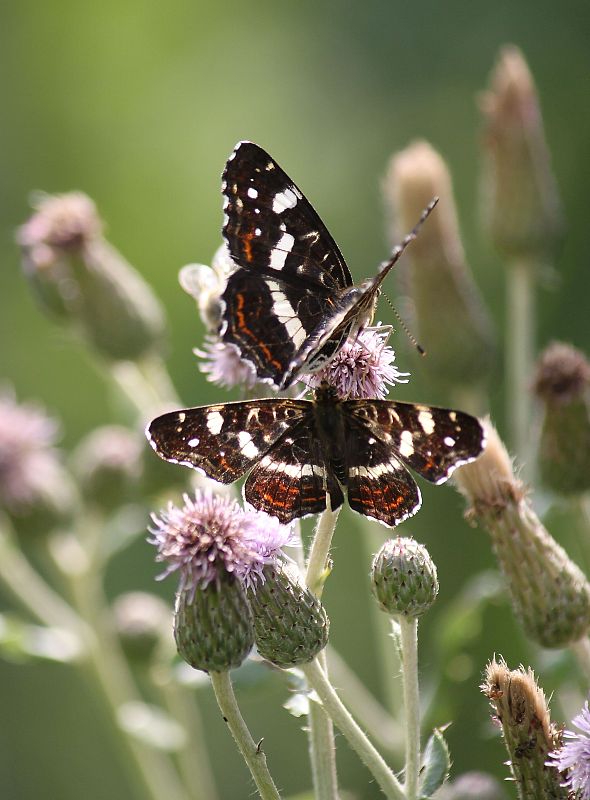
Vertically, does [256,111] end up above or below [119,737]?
above

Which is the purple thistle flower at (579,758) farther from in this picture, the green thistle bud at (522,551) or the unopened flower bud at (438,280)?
the unopened flower bud at (438,280)

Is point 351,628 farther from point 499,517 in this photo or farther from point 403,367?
point 499,517

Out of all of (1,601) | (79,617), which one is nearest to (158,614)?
(79,617)

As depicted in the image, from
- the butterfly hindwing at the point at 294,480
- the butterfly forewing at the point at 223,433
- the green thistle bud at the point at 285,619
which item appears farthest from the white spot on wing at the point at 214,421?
the green thistle bud at the point at 285,619

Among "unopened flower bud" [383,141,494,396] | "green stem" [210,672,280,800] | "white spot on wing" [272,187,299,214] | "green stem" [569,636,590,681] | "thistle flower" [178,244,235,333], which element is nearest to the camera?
"green stem" [210,672,280,800]

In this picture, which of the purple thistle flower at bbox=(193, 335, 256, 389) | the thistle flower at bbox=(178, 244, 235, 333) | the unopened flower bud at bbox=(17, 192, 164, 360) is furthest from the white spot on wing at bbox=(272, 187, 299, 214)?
the unopened flower bud at bbox=(17, 192, 164, 360)

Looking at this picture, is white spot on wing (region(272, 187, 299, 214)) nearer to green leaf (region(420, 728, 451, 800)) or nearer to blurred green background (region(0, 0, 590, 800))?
green leaf (region(420, 728, 451, 800))
